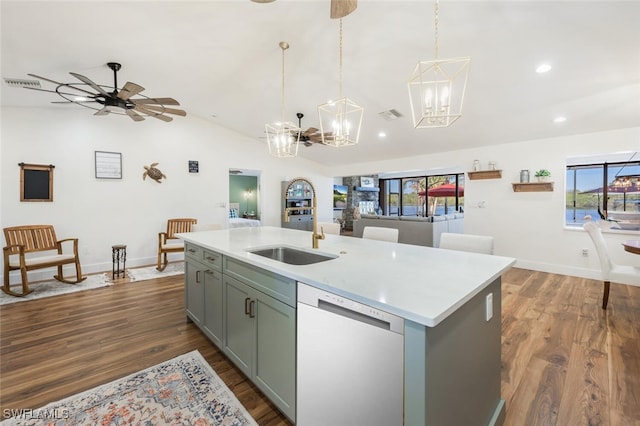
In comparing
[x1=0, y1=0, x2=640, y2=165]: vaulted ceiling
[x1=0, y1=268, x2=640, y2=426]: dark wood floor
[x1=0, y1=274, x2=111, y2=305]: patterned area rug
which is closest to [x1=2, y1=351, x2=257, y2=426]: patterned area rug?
[x1=0, y1=268, x2=640, y2=426]: dark wood floor

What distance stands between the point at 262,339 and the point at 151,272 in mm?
3934

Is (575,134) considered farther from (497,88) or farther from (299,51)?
(299,51)

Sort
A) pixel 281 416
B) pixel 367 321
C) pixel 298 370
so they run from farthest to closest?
1. pixel 281 416
2. pixel 298 370
3. pixel 367 321

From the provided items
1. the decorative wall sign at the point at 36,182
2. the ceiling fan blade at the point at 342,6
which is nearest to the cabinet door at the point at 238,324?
the ceiling fan blade at the point at 342,6

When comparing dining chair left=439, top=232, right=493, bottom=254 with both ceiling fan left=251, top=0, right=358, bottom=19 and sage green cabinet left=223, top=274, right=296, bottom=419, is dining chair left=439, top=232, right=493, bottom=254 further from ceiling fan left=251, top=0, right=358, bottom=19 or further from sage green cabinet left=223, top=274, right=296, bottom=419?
ceiling fan left=251, top=0, right=358, bottom=19

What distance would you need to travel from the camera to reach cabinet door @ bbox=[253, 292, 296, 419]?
4.71 ft

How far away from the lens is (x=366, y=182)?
1038 centimetres

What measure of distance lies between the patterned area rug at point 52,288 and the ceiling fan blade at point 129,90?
9.19 ft

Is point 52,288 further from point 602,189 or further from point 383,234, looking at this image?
point 602,189

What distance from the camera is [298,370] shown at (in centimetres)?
139

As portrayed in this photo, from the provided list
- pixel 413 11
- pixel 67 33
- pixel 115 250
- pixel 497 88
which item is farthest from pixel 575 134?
pixel 115 250

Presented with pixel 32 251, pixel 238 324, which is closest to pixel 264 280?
pixel 238 324

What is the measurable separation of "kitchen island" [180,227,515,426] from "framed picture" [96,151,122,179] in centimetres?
391

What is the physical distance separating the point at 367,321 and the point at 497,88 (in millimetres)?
3746
